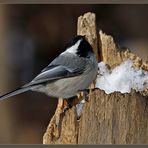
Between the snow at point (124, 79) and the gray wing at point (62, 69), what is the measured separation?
8cm

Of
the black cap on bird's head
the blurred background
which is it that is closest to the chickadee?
the black cap on bird's head

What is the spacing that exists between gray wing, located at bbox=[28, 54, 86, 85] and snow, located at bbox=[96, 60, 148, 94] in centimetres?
8

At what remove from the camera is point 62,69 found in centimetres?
177

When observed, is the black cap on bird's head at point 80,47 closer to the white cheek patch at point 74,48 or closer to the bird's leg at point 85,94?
the white cheek patch at point 74,48

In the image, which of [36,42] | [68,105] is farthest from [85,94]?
[36,42]

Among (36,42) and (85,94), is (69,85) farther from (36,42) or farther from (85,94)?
(36,42)

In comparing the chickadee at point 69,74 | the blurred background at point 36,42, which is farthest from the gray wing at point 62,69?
the blurred background at point 36,42

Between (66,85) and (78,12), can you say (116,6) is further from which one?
(66,85)

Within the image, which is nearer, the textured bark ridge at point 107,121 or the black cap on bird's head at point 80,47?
the textured bark ridge at point 107,121

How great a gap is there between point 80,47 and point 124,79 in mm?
175

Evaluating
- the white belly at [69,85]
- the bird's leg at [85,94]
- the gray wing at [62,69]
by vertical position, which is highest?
the gray wing at [62,69]

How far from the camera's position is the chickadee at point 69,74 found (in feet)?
5.71

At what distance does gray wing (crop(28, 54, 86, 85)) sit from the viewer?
1749mm

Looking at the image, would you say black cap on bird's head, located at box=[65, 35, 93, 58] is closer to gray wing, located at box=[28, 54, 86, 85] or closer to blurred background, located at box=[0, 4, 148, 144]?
gray wing, located at box=[28, 54, 86, 85]
